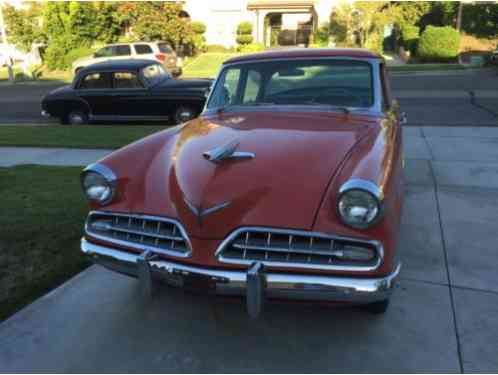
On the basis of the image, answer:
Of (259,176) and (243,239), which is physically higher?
(259,176)

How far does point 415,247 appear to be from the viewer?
394 centimetres

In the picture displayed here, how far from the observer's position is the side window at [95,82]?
10.7 m

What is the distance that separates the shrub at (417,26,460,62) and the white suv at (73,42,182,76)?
13295 mm

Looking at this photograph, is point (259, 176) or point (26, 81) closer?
point (259, 176)

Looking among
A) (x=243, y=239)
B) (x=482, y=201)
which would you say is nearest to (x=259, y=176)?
(x=243, y=239)

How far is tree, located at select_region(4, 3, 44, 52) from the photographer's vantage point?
2364 cm

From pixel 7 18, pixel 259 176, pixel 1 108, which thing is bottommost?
pixel 1 108

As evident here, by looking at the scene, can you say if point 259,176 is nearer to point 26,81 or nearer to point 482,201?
point 482,201

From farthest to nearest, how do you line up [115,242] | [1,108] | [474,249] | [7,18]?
[7,18]
[1,108]
[474,249]
[115,242]

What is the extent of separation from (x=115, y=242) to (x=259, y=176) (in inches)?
38.7

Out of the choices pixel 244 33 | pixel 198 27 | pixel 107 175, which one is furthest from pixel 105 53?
pixel 107 175

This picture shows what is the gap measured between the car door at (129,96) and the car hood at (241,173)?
733 centimetres

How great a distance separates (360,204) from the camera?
2.37 metres

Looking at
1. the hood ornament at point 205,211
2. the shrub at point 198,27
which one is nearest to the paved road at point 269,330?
the hood ornament at point 205,211
